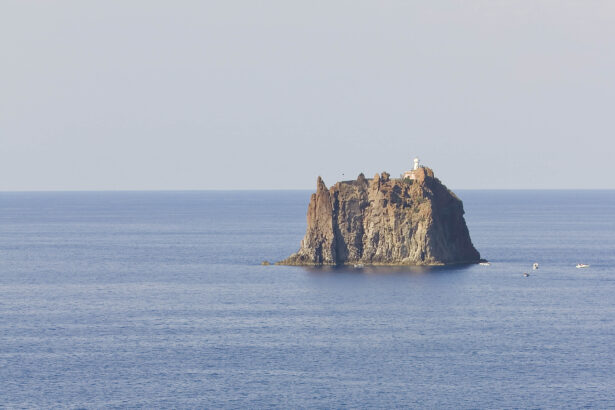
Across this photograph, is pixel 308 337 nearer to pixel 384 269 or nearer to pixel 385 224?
pixel 384 269

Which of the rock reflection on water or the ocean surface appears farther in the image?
the rock reflection on water

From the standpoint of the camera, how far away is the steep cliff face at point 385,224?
150 m

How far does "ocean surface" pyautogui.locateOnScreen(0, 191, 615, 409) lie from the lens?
79062mm

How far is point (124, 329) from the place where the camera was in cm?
10531

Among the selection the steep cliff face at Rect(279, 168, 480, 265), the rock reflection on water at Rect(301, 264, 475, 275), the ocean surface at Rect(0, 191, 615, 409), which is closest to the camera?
the ocean surface at Rect(0, 191, 615, 409)

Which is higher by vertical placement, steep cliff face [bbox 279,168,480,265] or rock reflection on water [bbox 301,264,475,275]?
steep cliff face [bbox 279,168,480,265]

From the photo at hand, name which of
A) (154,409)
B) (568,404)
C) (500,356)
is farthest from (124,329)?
(568,404)

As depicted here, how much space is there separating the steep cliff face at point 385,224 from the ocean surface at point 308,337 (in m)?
4.32

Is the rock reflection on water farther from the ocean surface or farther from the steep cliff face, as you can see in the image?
the steep cliff face

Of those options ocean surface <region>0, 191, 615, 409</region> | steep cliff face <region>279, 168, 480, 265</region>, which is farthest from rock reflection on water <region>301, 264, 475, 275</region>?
steep cliff face <region>279, 168, 480, 265</region>

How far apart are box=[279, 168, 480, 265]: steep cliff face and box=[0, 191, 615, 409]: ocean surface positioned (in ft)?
14.2

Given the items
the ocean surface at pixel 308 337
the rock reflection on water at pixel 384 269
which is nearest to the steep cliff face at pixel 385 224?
the rock reflection on water at pixel 384 269

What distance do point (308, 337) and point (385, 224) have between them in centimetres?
5302

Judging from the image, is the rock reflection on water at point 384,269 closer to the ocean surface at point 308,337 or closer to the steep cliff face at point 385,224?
the ocean surface at point 308,337
